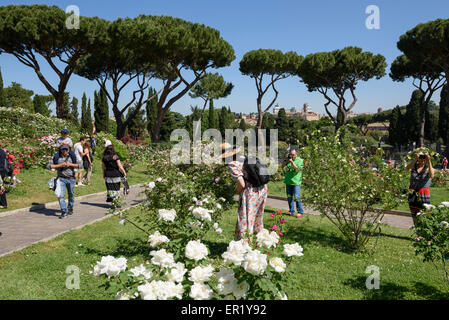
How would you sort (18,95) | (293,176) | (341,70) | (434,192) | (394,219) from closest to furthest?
1. (293,176)
2. (394,219)
3. (434,192)
4. (341,70)
5. (18,95)

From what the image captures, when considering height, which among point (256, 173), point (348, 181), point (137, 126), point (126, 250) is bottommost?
point (126, 250)

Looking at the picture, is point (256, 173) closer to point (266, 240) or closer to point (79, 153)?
point (266, 240)

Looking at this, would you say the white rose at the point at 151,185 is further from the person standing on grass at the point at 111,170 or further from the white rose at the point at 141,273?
the person standing on grass at the point at 111,170

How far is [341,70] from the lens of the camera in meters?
24.6

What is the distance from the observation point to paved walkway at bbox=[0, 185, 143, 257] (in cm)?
457

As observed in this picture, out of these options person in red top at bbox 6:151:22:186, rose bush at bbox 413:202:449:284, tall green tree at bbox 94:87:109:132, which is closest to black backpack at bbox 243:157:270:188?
rose bush at bbox 413:202:449:284

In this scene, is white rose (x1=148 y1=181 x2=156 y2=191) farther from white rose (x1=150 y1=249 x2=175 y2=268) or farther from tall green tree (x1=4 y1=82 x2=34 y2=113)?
tall green tree (x1=4 y1=82 x2=34 y2=113)

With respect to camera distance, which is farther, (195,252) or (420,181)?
(420,181)

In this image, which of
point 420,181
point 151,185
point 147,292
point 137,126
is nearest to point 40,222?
point 151,185

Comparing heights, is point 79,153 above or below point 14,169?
above

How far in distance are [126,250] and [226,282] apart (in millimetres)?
2973

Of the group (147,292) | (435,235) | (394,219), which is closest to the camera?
(147,292)

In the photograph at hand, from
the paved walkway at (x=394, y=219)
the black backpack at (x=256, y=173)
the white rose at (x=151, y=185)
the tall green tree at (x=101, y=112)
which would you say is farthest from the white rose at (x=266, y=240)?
the tall green tree at (x=101, y=112)

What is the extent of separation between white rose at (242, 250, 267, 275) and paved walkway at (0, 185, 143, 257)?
10.9 feet
